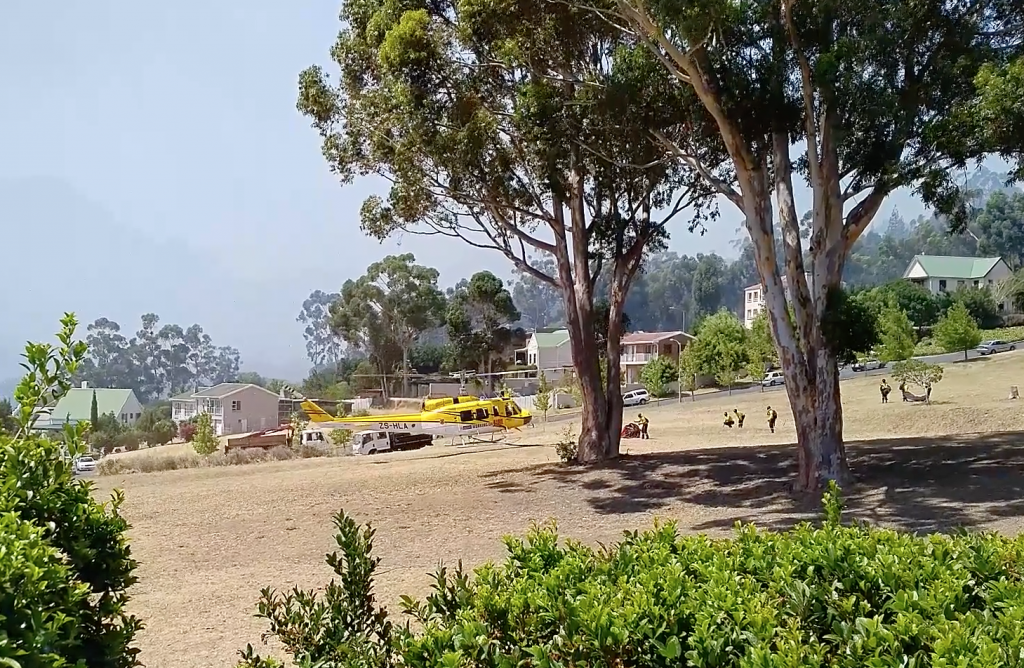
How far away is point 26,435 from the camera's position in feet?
10.0

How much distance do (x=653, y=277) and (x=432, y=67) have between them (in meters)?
117

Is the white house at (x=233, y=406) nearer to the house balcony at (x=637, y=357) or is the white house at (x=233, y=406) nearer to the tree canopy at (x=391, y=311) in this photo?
the tree canopy at (x=391, y=311)

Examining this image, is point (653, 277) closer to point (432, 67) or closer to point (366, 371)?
point (366, 371)

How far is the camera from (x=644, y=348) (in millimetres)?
70938

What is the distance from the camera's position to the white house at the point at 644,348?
69.3m

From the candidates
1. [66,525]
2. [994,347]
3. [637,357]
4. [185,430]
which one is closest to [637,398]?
[637,357]

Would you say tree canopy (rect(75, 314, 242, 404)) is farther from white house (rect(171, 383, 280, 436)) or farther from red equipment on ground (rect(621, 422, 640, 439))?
red equipment on ground (rect(621, 422, 640, 439))

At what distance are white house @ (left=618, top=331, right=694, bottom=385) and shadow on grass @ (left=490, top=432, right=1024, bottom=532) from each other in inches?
1973

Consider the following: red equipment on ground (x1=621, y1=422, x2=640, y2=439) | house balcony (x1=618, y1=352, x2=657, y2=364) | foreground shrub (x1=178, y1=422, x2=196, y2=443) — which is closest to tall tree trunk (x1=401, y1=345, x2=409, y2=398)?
house balcony (x1=618, y1=352, x2=657, y2=364)

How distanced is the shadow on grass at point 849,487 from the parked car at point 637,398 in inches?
1254

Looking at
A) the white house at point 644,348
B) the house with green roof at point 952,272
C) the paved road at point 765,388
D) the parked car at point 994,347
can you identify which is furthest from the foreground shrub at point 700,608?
the house with green roof at point 952,272

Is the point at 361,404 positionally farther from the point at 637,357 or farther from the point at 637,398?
the point at 637,357

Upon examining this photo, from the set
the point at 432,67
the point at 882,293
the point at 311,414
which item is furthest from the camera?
the point at 882,293

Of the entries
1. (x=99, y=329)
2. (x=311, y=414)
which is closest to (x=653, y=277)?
(x=99, y=329)
